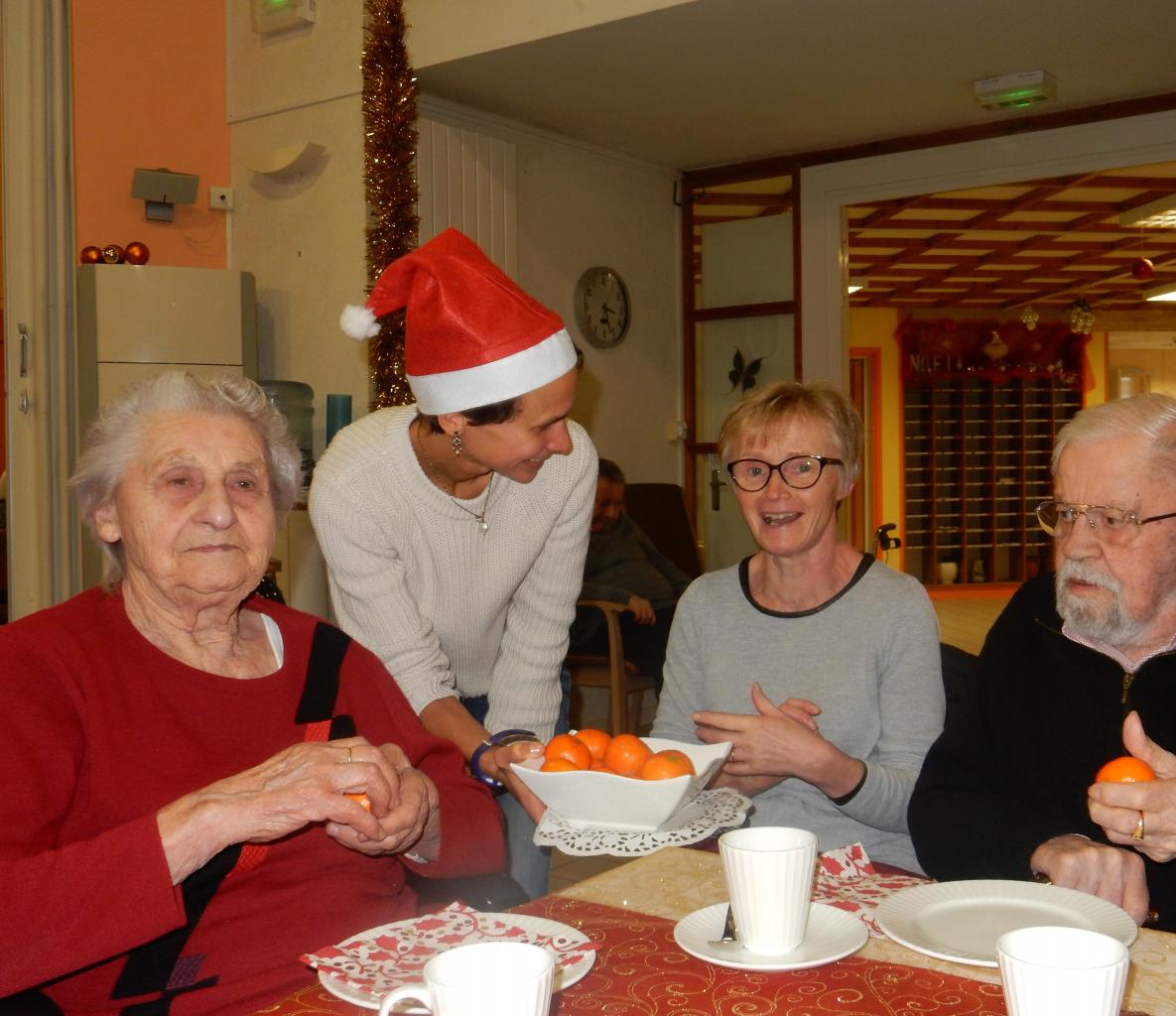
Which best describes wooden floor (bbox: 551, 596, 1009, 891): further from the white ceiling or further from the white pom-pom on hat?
the white ceiling

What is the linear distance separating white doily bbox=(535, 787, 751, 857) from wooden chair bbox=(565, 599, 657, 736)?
2.89 m

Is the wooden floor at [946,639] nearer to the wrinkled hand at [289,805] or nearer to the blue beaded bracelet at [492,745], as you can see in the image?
the blue beaded bracelet at [492,745]

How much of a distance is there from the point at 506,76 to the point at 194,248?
4.99 feet

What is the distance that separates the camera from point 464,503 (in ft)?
7.20

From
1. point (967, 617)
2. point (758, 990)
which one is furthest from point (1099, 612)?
point (967, 617)

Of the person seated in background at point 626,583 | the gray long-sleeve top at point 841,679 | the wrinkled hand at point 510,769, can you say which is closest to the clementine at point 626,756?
the wrinkled hand at point 510,769

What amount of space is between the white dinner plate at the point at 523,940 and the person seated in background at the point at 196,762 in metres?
0.20

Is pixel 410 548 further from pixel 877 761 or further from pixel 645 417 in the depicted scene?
pixel 645 417

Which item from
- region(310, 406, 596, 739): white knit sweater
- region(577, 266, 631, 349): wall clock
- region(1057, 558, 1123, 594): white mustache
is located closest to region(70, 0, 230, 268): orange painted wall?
region(577, 266, 631, 349): wall clock

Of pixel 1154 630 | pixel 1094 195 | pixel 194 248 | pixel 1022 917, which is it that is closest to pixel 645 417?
pixel 194 248

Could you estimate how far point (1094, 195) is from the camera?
24.5ft

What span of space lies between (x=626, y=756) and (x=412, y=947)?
419mm

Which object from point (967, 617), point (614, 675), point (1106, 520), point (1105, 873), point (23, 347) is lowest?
point (967, 617)

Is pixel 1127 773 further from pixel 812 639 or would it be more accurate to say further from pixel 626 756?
pixel 812 639
